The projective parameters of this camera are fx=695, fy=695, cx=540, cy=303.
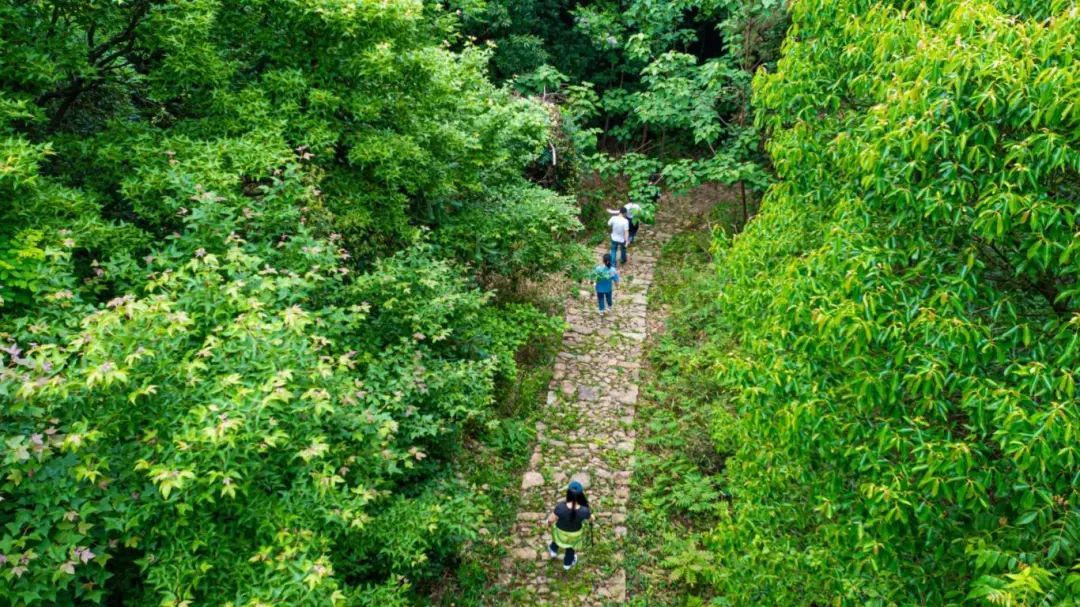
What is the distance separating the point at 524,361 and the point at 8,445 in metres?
9.09

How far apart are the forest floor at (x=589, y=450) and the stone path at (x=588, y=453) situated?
1 cm

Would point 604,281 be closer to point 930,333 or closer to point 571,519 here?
point 571,519

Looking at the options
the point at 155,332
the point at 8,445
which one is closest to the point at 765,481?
the point at 155,332

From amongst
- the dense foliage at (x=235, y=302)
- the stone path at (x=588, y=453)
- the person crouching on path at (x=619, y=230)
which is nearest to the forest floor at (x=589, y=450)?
the stone path at (x=588, y=453)

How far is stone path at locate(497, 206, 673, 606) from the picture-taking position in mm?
8883

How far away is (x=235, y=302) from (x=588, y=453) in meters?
6.53

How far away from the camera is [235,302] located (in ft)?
19.8

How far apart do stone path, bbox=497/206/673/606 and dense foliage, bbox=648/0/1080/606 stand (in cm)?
307

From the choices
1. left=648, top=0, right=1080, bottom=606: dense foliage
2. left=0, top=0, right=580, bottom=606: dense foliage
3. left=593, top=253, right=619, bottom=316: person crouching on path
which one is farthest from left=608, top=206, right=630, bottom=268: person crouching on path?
left=648, top=0, right=1080, bottom=606: dense foliage

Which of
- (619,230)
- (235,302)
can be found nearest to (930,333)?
(235,302)

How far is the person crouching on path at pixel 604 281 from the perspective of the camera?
45.2ft

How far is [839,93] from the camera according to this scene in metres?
6.52

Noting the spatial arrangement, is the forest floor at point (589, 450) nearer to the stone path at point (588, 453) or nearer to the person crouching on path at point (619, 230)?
the stone path at point (588, 453)

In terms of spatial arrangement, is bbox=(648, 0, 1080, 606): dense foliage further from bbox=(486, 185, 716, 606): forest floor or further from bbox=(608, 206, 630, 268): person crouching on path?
bbox=(608, 206, 630, 268): person crouching on path
